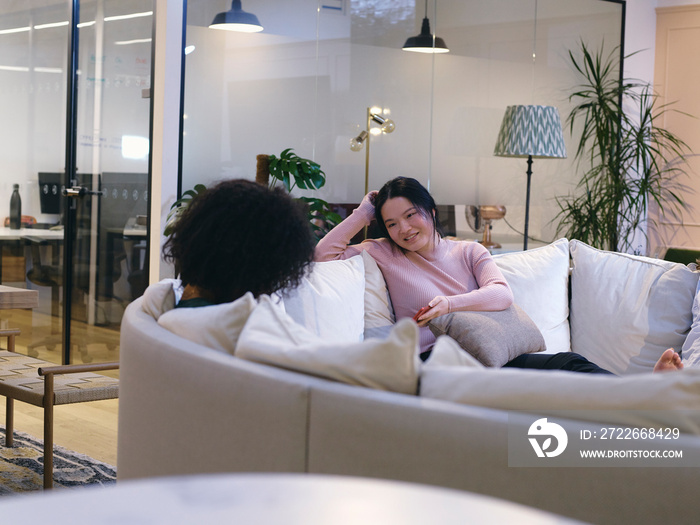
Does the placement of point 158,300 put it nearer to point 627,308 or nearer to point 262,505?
point 262,505

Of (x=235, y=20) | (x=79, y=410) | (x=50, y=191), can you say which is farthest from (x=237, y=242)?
(x=50, y=191)

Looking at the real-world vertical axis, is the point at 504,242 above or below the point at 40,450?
above

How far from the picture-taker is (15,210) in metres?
4.83

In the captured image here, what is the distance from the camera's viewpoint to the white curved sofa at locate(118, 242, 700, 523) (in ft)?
3.76

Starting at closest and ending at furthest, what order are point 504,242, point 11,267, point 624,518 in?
point 624,518
point 11,267
point 504,242

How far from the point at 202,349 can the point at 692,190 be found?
534 cm

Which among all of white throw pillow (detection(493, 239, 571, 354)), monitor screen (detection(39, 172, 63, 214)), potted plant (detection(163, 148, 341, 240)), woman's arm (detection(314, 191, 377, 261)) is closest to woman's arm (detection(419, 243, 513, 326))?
white throw pillow (detection(493, 239, 571, 354))

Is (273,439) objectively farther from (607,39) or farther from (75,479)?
(607,39)

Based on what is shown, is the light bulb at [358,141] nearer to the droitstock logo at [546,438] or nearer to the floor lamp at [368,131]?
the floor lamp at [368,131]

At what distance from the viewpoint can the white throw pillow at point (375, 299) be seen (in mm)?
2809

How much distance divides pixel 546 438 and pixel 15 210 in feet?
14.1

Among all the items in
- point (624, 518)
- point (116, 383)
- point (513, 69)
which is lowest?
point (116, 383)

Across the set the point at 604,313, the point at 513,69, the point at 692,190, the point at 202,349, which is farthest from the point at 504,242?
the point at 202,349

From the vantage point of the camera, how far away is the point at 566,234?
18.8 feet
